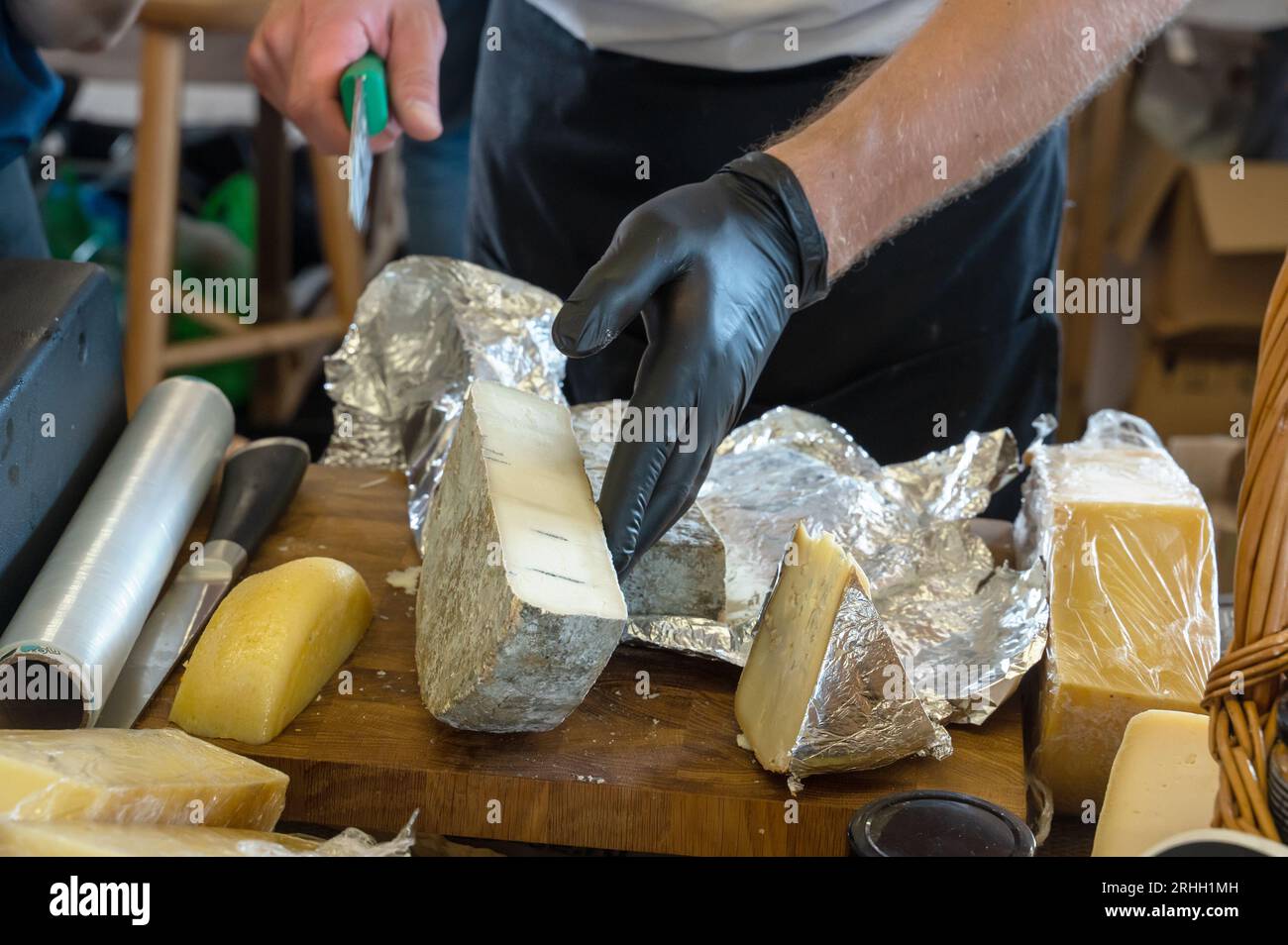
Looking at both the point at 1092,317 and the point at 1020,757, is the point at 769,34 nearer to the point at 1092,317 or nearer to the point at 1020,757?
the point at 1020,757

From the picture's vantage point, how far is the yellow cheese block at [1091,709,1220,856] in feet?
2.58

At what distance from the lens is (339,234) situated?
2.76 m

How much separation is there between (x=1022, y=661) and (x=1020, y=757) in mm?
75

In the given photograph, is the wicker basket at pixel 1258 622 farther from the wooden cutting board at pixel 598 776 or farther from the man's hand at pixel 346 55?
the man's hand at pixel 346 55

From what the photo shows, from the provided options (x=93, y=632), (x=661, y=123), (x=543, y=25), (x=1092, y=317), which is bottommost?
(x=1092, y=317)

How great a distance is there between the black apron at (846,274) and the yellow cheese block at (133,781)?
2.51ft

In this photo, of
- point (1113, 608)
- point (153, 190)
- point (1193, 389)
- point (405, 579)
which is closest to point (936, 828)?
point (1113, 608)

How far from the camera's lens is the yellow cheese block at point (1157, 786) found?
0.79m

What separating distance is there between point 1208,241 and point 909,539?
1912 mm

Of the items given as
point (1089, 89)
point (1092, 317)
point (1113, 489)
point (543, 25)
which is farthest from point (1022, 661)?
point (1092, 317)

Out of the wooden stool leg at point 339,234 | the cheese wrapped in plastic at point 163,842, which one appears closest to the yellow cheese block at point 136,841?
the cheese wrapped in plastic at point 163,842

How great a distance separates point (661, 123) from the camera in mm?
1440

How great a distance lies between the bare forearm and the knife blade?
398 millimetres

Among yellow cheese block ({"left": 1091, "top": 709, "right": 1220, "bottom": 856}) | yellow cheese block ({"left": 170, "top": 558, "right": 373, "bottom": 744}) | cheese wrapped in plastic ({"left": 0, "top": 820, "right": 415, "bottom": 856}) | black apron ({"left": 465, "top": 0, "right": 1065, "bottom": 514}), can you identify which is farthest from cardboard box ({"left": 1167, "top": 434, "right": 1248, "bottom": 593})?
cheese wrapped in plastic ({"left": 0, "top": 820, "right": 415, "bottom": 856})
